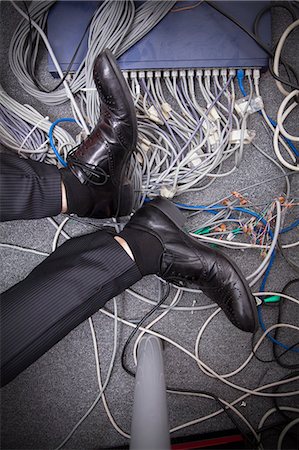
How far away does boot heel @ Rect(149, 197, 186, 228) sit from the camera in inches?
37.6

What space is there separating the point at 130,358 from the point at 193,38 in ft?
2.99

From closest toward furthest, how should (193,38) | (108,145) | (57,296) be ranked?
(57,296) → (108,145) → (193,38)

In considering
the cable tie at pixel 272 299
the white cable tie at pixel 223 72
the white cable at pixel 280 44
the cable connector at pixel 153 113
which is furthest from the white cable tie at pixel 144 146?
the cable tie at pixel 272 299

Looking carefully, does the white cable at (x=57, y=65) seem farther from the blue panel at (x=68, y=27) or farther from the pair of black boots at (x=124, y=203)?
the pair of black boots at (x=124, y=203)

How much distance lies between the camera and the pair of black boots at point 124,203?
2.89ft

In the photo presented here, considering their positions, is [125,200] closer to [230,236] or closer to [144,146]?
[144,146]

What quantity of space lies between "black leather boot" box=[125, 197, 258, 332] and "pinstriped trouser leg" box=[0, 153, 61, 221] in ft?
0.66

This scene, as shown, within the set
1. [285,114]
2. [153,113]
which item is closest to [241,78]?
[285,114]

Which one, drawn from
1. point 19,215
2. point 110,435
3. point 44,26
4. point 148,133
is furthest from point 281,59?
point 110,435

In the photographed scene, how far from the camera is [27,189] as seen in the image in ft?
2.67

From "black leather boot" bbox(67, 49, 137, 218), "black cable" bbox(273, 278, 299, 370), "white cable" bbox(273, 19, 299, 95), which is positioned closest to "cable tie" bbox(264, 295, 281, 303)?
"black cable" bbox(273, 278, 299, 370)

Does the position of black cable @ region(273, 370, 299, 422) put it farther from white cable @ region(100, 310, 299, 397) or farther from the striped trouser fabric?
the striped trouser fabric

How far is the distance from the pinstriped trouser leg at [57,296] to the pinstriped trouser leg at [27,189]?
0.12 meters

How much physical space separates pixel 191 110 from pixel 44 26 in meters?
0.47
